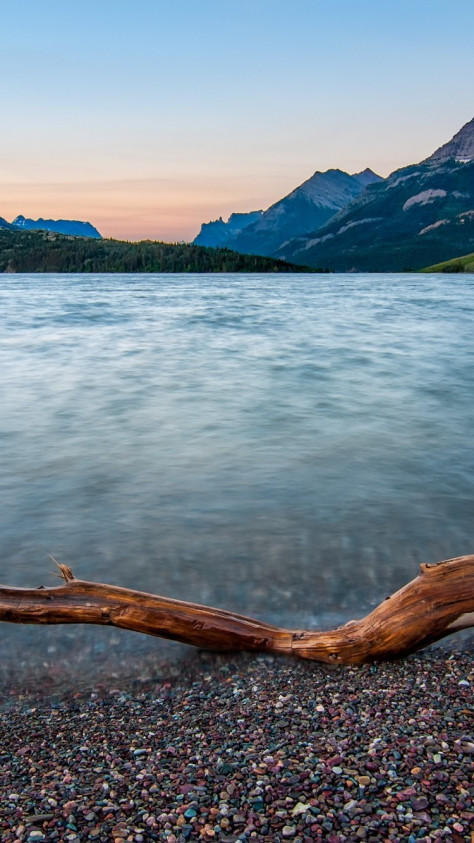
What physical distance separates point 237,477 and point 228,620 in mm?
6097

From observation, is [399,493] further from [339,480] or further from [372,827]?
[372,827]

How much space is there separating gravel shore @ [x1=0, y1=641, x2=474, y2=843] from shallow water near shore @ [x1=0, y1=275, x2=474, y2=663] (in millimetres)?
1055

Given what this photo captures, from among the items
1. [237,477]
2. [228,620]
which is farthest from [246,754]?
[237,477]

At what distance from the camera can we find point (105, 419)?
57.3ft

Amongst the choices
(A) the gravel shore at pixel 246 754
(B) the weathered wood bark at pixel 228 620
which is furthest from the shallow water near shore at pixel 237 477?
(A) the gravel shore at pixel 246 754

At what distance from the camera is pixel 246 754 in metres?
4.35

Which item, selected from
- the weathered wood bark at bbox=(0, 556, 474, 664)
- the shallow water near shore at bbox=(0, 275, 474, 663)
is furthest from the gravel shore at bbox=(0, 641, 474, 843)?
the shallow water near shore at bbox=(0, 275, 474, 663)

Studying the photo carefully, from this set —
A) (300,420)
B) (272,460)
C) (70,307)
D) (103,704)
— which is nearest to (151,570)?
(103,704)

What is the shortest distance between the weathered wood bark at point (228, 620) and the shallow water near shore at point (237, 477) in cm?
52

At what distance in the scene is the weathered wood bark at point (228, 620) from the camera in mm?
5625

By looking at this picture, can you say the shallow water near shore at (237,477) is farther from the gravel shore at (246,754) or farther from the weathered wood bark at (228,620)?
the gravel shore at (246,754)

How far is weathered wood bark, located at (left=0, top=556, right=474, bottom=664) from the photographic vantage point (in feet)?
18.5

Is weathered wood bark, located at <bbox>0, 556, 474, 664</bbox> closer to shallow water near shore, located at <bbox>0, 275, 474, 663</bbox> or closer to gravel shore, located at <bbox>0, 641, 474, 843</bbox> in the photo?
gravel shore, located at <bbox>0, 641, 474, 843</bbox>

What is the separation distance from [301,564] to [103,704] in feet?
11.3
